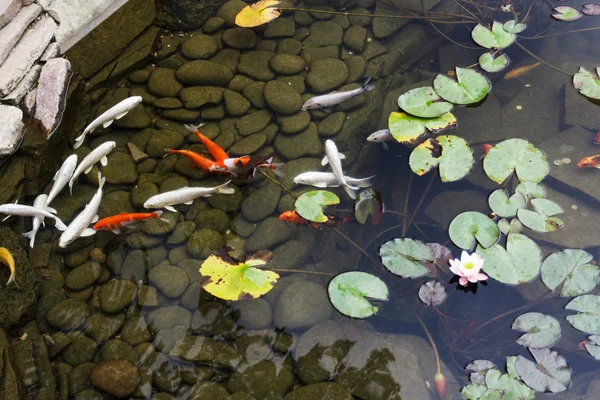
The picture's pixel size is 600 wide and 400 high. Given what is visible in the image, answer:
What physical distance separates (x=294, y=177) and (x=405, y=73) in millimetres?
1426

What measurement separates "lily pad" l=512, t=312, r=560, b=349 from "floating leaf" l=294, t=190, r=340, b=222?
1.26 metres

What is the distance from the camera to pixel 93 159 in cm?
344

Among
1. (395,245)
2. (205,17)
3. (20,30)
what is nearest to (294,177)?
(395,245)

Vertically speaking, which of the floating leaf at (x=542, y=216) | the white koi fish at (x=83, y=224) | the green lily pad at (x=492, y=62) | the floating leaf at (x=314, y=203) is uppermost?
the white koi fish at (x=83, y=224)

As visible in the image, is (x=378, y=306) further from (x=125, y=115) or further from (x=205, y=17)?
(x=205, y=17)

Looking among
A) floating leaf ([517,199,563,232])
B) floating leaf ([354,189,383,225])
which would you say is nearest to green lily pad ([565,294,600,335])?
floating leaf ([517,199,563,232])

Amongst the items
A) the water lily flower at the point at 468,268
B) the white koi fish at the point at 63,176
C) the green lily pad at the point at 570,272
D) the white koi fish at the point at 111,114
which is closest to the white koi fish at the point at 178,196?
the white koi fish at the point at 63,176

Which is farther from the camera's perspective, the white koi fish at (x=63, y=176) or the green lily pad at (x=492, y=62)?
the green lily pad at (x=492, y=62)

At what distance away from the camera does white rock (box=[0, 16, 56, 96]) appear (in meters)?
3.39

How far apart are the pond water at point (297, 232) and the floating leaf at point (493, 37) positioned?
0.25 ft

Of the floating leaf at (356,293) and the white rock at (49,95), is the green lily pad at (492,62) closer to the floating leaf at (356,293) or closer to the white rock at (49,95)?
the floating leaf at (356,293)

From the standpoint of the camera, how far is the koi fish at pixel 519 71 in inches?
156

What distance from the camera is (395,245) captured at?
3027 mm

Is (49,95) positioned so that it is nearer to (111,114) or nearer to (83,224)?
(111,114)
